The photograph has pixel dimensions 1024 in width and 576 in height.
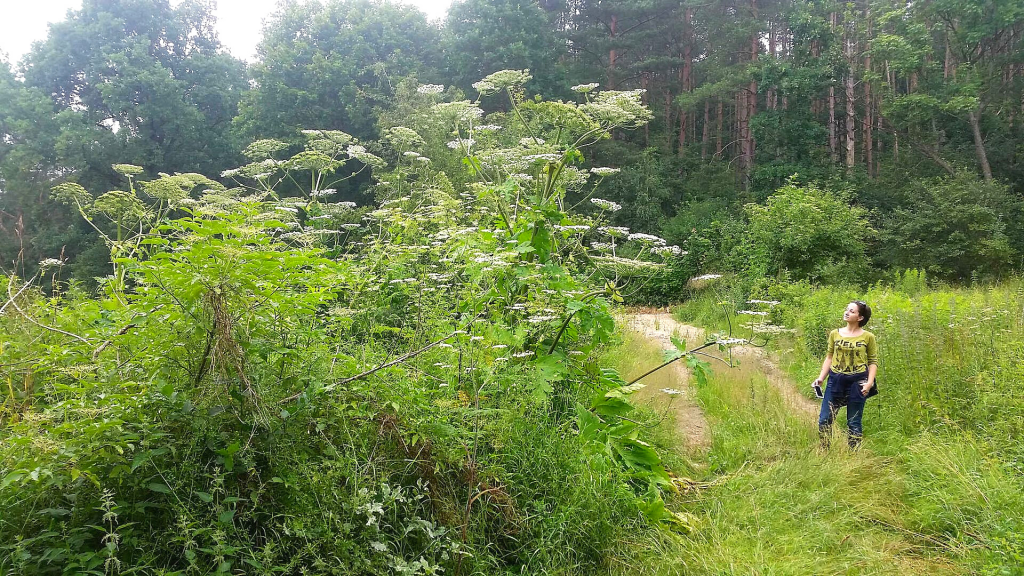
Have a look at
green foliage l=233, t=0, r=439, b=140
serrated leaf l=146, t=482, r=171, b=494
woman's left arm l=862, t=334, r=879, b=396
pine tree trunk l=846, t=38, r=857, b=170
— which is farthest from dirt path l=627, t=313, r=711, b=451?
pine tree trunk l=846, t=38, r=857, b=170

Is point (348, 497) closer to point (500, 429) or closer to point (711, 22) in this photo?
point (500, 429)

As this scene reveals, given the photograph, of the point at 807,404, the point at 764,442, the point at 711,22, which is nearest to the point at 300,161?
the point at 764,442

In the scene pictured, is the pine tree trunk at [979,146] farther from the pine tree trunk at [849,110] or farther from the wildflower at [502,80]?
the wildflower at [502,80]

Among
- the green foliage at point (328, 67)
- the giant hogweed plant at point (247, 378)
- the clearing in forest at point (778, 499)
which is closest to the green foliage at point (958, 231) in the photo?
the clearing in forest at point (778, 499)

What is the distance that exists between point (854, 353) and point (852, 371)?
0.17 metres

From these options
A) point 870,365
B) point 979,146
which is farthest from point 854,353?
point 979,146

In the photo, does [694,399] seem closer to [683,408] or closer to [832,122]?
[683,408]

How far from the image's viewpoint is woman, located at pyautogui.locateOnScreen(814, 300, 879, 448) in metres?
4.90

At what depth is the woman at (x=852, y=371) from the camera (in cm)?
490

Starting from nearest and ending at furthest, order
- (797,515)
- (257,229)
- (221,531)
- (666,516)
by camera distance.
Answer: (221,531) < (257,229) < (666,516) < (797,515)

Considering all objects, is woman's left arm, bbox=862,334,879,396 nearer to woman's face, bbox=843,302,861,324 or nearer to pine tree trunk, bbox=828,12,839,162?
woman's face, bbox=843,302,861,324

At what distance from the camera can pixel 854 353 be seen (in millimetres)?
4945

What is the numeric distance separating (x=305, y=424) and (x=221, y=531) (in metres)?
0.60

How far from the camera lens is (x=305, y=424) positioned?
2545 mm
